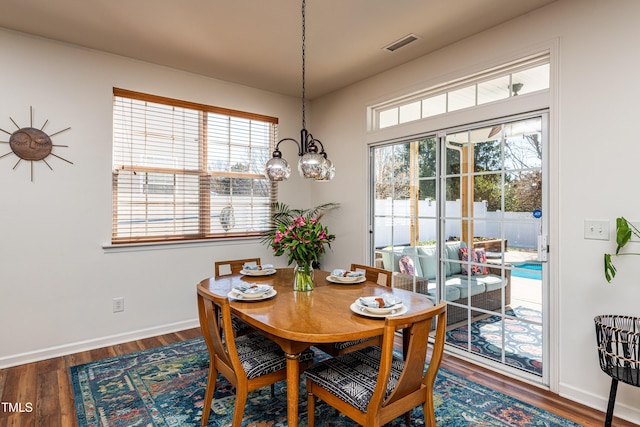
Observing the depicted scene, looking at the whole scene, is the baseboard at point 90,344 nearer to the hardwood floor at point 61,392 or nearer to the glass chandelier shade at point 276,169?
the hardwood floor at point 61,392

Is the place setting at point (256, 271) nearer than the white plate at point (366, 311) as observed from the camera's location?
No

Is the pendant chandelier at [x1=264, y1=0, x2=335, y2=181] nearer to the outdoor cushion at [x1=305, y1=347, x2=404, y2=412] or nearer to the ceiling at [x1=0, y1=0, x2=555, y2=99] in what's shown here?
the ceiling at [x1=0, y1=0, x2=555, y2=99]

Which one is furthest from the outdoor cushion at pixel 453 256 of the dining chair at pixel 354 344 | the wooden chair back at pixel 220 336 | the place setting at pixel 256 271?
the wooden chair back at pixel 220 336

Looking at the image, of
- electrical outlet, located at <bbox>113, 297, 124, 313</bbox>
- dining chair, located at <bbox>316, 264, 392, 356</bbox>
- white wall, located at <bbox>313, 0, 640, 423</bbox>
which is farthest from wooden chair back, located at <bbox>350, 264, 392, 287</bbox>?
electrical outlet, located at <bbox>113, 297, 124, 313</bbox>

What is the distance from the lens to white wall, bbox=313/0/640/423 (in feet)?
7.06

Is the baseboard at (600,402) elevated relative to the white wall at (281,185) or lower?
lower

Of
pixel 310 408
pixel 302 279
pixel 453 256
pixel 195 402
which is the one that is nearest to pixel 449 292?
pixel 453 256

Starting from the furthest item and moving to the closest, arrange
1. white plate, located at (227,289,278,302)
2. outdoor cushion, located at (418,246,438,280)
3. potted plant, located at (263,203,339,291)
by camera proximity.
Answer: outdoor cushion, located at (418,246,438,280)
potted plant, located at (263,203,339,291)
white plate, located at (227,289,278,302)

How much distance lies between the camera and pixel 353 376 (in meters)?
1.79

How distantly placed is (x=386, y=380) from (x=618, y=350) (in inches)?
59.9

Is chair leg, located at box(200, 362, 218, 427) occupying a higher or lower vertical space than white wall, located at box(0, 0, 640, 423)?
lower

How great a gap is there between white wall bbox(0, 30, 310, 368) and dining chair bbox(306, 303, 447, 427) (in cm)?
242

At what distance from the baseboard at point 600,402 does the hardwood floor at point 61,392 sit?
0.12ft

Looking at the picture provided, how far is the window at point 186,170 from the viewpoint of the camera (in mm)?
3498
